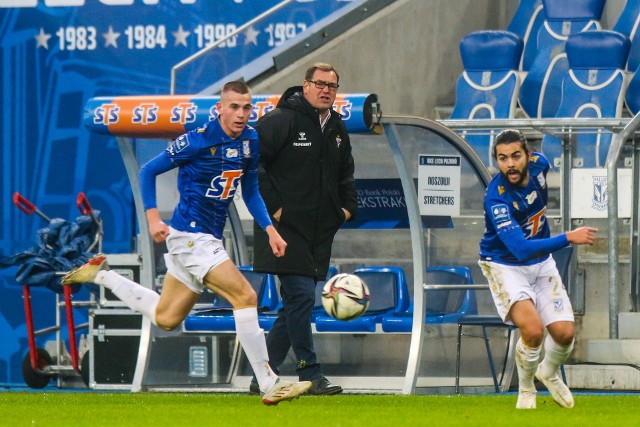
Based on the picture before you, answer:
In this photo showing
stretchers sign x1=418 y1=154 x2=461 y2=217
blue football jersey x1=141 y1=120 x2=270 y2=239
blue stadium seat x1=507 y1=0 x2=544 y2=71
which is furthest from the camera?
blue stadium seat x1=507 y1=0 x2=544 y2=71

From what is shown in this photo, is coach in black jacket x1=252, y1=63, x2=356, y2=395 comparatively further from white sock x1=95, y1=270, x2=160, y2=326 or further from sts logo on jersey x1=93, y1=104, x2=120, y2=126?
sts logo on jersey x1=93, y1=104, x2=120, y2=126

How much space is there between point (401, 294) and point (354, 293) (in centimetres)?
196

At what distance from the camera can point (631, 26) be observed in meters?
15.0

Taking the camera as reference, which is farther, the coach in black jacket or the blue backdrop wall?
the blue backdrop wall

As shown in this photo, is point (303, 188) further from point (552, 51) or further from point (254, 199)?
point (552, 51)

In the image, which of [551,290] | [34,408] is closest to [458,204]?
[551,290]

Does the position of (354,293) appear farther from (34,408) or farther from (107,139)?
(107,139)

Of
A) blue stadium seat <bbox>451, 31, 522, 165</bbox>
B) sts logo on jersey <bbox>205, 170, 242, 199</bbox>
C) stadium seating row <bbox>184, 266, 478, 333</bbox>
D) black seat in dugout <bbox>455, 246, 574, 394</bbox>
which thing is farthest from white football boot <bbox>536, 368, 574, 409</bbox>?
blue stadium seat <bbox>451, 31, 522, 165</bbox>

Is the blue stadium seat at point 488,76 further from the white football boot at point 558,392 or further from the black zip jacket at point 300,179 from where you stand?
the white football boot at point 558,392

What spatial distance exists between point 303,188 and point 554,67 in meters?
5.61

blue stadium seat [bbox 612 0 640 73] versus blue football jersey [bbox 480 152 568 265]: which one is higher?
blue stadium seat [bbox 612 0 640 73]

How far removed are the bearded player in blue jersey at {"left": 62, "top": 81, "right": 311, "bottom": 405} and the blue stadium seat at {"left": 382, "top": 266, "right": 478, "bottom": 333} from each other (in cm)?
268

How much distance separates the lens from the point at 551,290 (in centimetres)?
885

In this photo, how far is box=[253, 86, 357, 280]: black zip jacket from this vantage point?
32.7 feet
